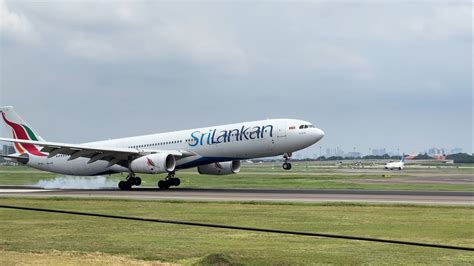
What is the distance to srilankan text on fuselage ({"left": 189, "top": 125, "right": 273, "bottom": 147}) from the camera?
52625 mm

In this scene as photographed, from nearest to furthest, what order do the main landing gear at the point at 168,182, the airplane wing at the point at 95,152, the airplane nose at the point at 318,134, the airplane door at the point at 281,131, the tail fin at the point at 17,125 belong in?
the airplane door at the point at 281,131
the airplane nose at the point at 318,134
the airplane wing at the point at 95,152
the main landing gear at the point at 168,182
the tail fin at the point at 17,125

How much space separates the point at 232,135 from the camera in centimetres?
5319

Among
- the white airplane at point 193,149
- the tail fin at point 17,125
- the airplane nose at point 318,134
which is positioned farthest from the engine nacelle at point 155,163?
the tail fin at point 17,125

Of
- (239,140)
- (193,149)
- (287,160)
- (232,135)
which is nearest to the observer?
(287,160)

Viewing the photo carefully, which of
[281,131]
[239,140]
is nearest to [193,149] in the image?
[239,140]

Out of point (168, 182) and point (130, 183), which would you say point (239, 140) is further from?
point (130, 183)

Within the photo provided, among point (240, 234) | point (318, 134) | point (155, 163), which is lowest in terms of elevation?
point (240, 234)

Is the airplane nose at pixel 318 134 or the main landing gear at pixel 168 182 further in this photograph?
the main landing gear at pixel 168 182

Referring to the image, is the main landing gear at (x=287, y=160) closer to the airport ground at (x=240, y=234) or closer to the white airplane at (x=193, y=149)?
the white airplane at (x=193, y=149)

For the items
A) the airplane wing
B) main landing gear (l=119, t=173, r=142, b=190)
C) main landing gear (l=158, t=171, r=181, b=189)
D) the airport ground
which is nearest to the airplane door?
the airplane wing

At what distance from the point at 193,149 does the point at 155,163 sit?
3.55 meters

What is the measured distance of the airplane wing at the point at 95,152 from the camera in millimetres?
54094

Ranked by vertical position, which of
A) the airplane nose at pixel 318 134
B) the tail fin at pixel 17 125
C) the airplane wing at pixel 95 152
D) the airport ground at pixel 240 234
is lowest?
the airport ground at pixel 240 234

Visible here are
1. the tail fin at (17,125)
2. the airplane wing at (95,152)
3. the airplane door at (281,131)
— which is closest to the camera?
the airplane door at (281,131)
